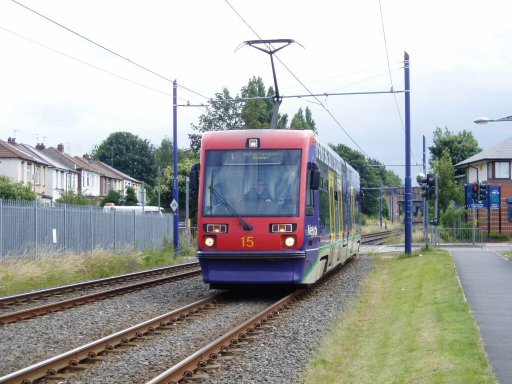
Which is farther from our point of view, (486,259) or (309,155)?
(486,259)

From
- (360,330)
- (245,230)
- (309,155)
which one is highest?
(309,155)

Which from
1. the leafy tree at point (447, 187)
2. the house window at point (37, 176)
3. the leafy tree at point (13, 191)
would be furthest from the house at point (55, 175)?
the leafy tree at point (447, 187)

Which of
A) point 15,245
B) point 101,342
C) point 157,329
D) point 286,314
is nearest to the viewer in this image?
point 101,342

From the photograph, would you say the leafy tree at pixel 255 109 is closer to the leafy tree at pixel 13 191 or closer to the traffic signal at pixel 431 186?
the leafy tree at pixel 13 191

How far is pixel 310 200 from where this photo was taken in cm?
1652

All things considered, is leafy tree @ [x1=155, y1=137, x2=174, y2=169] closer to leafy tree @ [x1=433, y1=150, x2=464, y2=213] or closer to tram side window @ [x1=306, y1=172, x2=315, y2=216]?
leafy tree @ [x1=433, y1=150, x2=464, y2=213]

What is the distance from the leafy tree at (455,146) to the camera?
89.8 metres

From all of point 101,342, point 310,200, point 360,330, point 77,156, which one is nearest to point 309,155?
point 310,200

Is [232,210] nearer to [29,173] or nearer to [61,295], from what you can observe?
[61,295]

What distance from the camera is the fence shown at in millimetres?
23708

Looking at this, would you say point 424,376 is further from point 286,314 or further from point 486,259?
point 486,259

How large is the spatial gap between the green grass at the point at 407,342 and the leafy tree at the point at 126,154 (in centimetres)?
10441

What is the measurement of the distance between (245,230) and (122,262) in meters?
12.2

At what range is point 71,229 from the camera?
28.0 m
